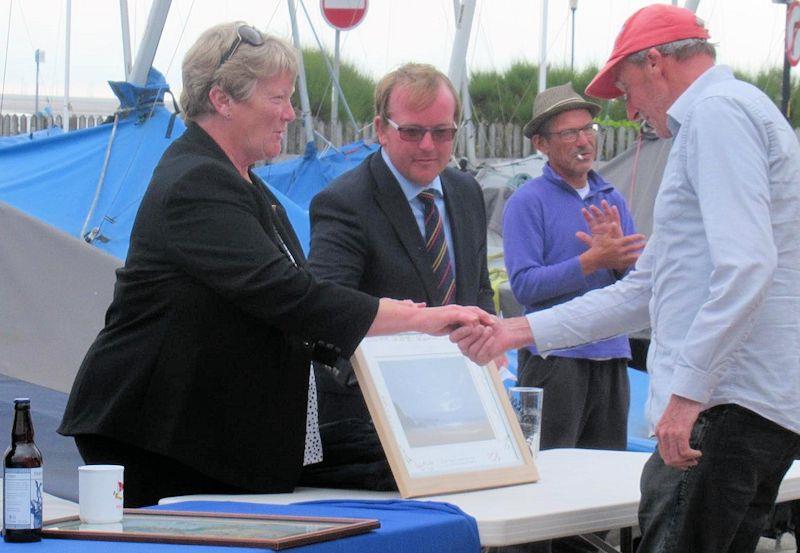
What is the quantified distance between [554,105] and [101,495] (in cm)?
296

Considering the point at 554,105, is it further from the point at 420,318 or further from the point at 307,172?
the point at 307,172

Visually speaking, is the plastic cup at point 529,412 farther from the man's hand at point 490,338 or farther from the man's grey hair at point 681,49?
the man's grey hair at point 681,49

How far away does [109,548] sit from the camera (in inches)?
90.0

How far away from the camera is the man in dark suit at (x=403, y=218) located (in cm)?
362

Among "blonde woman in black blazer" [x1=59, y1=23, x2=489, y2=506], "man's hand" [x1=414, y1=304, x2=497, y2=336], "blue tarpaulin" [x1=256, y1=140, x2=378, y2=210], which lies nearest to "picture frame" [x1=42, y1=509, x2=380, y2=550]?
"blonde woman in black blazer" [x1=59, y1=23, x2=489, y2=506]

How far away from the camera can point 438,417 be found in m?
3.21

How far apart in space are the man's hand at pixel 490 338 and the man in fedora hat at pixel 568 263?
3.44ft

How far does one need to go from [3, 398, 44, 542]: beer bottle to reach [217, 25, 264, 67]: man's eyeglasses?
110cm

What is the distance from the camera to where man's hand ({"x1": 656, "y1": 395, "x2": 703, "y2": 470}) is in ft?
8.71

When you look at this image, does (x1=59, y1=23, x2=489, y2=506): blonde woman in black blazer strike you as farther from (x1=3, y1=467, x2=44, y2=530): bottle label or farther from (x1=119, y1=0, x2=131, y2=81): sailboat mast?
(x1=119, y1=0, x2=131, y2=81): sailboat mast

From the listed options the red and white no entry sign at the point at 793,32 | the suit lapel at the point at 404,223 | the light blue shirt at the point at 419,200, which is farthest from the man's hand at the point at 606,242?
the red and white no entry sign at the point at 793,32

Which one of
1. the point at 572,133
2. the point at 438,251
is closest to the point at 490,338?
the point at 438,251

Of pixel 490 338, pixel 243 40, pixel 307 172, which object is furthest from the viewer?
pixel 307 172

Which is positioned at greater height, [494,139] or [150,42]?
[150,42]
